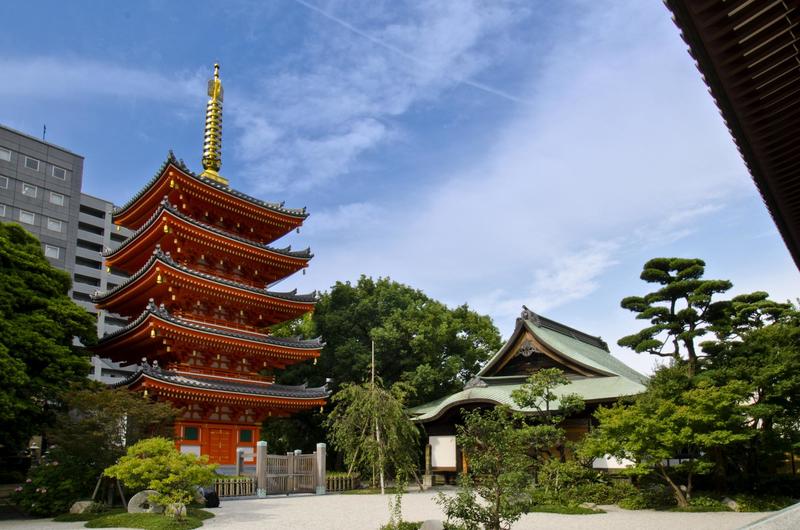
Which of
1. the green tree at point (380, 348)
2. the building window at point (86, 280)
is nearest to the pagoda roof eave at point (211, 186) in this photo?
the green tree at point (380, 348)

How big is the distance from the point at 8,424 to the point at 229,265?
12289 millimetres

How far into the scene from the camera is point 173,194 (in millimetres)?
28203

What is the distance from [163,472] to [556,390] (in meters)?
16.9

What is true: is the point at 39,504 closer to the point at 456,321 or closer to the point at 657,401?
the point at 657,401

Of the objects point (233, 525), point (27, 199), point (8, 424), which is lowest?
point (233, 525)

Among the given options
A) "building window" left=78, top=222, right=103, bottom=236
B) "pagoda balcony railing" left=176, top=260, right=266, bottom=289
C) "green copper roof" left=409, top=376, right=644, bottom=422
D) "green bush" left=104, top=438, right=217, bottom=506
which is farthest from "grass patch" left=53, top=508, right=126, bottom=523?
"building window" left=78, top=222, right=103, bottom=236

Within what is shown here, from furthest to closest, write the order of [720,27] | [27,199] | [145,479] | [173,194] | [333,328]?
[27,199] → [333,328] → [173,194] → [145,479] → [720,27]

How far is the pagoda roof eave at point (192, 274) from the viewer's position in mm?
25094

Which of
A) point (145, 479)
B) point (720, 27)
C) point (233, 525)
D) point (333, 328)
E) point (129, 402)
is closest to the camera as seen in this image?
point (720, 27)

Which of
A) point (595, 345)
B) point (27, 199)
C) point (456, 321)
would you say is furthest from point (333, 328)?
point (27, 199)

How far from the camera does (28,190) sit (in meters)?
54.2

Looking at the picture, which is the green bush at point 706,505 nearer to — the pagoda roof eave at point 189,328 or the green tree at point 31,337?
the pagoda roof eave at point 189,328

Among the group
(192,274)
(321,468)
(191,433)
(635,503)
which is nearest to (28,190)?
(192,274)

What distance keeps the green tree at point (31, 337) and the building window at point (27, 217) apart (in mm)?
36323
